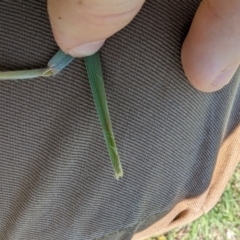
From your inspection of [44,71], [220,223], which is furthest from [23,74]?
[220,223]

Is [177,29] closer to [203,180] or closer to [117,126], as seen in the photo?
[117,126]

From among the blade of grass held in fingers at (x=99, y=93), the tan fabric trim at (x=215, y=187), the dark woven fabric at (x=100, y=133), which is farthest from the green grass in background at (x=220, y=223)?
the blade of grass held in fingers at (x=99, y=93)

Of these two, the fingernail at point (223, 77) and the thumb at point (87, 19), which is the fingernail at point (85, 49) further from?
the fingernail at point (223, 77)

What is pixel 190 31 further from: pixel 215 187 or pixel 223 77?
pixel 215 187

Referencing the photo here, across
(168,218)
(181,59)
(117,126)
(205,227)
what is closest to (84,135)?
(117,126)

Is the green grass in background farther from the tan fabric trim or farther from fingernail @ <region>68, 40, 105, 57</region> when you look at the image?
fingernail @ <region>68, 40, 105, 57</region>
